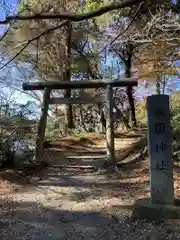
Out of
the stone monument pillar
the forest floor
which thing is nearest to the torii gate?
the forest floor

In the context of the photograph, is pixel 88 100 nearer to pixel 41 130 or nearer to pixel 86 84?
pixel 86 84

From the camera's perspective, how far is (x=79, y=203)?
5.91 meters

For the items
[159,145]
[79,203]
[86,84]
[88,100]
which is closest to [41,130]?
[88,100]

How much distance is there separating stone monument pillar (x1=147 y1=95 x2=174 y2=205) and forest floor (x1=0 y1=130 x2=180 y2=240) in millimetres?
524

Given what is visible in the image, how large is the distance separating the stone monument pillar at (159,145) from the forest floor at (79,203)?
524mm

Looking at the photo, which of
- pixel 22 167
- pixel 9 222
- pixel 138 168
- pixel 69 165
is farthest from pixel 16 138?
pixel 9 222

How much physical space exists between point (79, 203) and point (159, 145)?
1.78m

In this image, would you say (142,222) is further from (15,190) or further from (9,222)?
(15,190)

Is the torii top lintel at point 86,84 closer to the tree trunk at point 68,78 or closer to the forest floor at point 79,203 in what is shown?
the forest floor at point 79,203

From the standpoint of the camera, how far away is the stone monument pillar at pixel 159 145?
4938 mm

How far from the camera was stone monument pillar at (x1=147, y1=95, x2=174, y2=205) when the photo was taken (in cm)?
494

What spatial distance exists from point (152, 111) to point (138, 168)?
3650mm

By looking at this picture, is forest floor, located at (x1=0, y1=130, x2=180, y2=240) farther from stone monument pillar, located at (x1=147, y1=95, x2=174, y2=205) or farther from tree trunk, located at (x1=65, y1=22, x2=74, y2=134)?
tree trunk, located at (x1=65, y1=22, x2=74, y2=134)

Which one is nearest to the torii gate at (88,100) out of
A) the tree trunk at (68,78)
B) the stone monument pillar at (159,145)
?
the stone monument pillar at (159,145)
